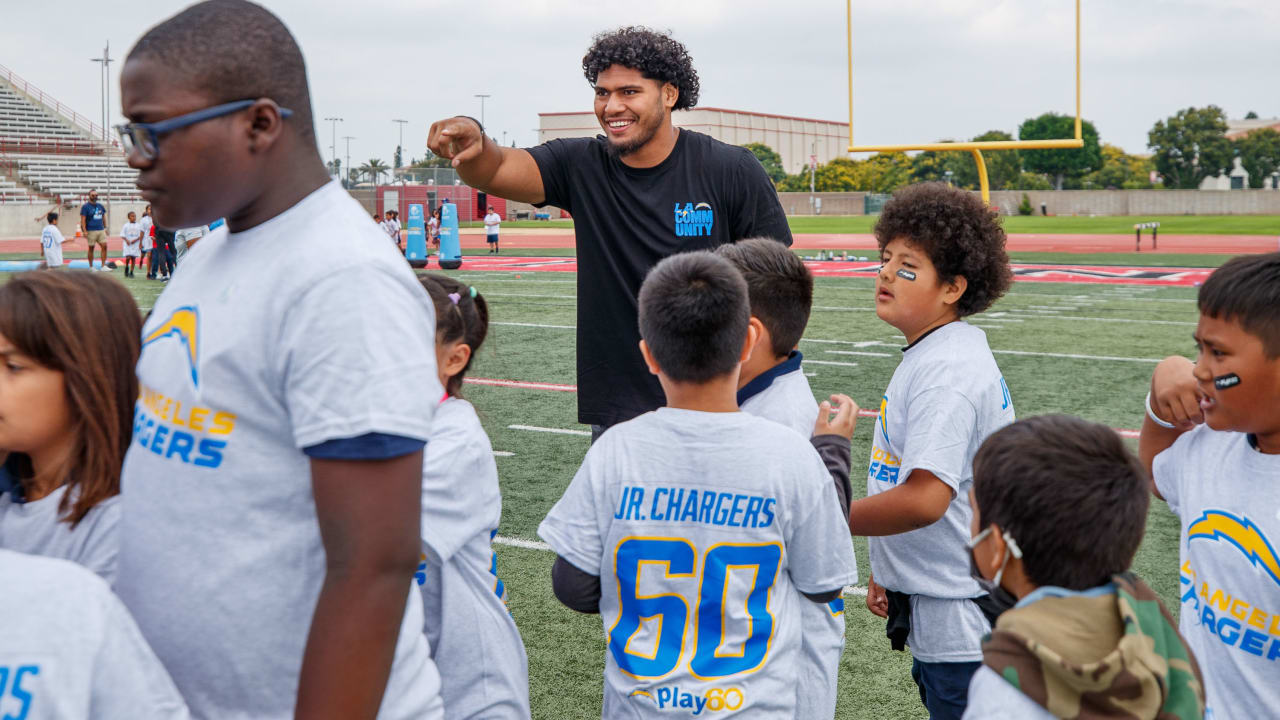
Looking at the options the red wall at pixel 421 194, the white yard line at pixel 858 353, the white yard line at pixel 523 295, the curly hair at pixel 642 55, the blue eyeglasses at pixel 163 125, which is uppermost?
the red wall at pixel 421 194

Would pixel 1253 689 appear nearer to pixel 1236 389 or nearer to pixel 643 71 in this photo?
pixel 1236 389

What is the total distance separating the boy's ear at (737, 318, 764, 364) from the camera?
2.12 m

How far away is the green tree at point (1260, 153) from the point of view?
69438 mm

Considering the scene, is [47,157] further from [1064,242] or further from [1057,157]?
[1057,157]

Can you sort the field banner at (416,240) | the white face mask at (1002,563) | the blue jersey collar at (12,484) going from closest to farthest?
the white face mask at (1002,563), the blue jersey collar at (12,484), the field banner at (416,240)

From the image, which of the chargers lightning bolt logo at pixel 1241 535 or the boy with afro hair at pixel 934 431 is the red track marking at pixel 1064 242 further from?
the chargers lightning bolt logo at pixel 1241 535

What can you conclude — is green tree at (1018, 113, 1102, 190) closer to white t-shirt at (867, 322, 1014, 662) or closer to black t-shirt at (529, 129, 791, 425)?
black t-shirt at (529, 129, 791, 425)

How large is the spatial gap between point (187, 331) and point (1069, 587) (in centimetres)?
125

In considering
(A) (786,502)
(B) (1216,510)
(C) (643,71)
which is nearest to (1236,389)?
(B) (1216,510)

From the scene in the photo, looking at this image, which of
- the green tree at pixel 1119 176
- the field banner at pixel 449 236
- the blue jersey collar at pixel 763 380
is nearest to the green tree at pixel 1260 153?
the green tree at pixel 1119 176

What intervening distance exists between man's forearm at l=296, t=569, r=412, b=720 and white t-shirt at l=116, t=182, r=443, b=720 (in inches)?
2.0

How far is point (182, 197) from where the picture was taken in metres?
1.38

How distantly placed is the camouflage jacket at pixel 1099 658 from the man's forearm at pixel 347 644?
2.65 feet

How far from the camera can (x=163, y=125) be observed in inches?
52.7
